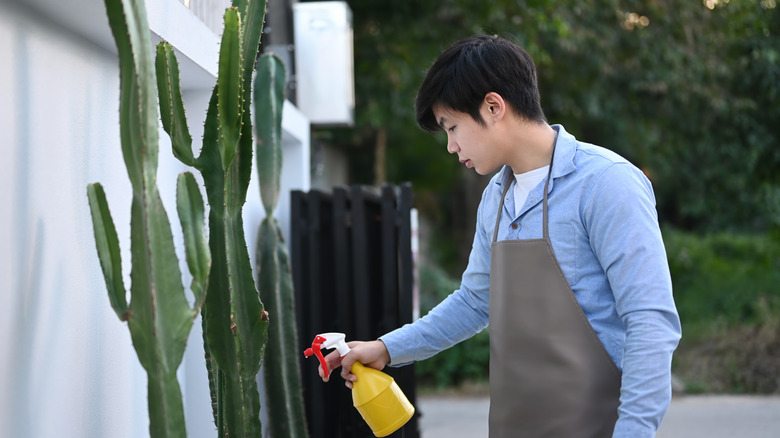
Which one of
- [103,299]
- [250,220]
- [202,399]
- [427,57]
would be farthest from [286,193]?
[427,57]

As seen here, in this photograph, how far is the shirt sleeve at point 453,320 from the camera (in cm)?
249

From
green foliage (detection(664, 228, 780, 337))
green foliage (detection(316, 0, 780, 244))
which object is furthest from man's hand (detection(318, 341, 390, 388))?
green foliage (detection(664, 228, 780, 337))

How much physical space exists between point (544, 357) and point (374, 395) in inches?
21.7

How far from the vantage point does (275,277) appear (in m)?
3.85

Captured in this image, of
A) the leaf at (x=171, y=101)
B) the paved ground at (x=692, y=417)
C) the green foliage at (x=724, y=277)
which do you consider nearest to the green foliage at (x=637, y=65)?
the green foliage at (x=724, y=277)

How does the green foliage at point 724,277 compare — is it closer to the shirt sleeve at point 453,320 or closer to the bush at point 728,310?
the bush at point 728,310

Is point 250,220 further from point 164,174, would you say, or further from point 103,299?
point 103,299

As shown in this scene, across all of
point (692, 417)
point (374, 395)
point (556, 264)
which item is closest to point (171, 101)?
point (374, 395)

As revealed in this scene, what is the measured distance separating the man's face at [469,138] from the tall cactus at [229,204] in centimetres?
61

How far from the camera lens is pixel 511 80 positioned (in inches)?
87.2

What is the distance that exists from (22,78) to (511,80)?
1259mm

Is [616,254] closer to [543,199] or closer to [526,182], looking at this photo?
[543,199]

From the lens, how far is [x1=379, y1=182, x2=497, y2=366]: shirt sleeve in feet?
8.18

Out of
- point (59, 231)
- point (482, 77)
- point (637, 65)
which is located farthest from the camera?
point (637, 65)
